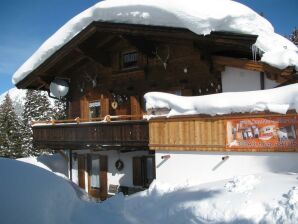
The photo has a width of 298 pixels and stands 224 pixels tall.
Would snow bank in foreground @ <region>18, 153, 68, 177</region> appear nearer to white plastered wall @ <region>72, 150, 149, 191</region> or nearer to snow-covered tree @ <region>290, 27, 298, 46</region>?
white plastered wall @ <region>72, 150, 149, 191</region>

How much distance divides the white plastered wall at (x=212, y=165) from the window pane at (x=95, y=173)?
654cm

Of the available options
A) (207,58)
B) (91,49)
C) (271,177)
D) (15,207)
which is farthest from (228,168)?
(91,49)

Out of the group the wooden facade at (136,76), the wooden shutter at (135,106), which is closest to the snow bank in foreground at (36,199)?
the wooden facade at (136,76)

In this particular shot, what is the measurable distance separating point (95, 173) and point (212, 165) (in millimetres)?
8772

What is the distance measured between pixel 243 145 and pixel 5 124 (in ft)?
105

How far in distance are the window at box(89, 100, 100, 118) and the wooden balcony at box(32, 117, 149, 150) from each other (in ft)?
7.96

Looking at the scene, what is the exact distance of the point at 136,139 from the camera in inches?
477

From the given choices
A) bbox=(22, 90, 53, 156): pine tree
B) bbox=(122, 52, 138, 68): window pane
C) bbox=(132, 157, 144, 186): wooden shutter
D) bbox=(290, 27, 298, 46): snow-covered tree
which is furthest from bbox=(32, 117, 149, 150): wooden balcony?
bbox=(290, 27, 298, 46): snow-covered tree

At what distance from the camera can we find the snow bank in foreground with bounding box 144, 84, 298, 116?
27.3 feet

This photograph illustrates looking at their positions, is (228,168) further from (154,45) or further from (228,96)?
(154,45)

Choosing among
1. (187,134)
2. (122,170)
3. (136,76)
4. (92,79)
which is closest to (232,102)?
(187,134)

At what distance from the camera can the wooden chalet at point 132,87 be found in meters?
10.7

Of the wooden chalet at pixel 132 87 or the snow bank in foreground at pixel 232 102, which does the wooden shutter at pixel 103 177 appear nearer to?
the wooden chalet at pixel 132 87

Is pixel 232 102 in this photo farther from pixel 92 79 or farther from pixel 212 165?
pixel 92 79
